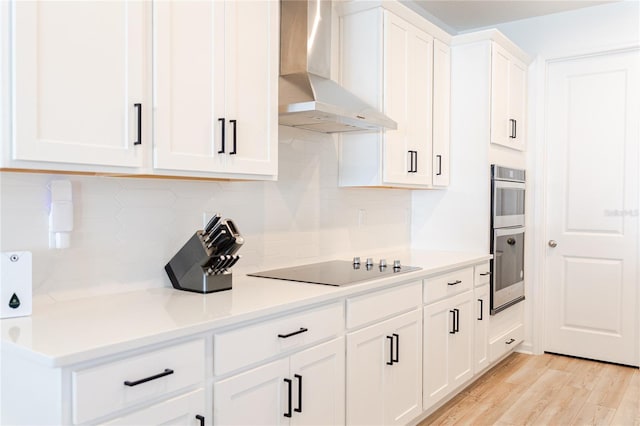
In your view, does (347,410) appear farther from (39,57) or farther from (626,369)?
(626,369)

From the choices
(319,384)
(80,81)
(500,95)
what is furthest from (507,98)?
(80,81)

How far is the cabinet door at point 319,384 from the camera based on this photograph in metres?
1.96

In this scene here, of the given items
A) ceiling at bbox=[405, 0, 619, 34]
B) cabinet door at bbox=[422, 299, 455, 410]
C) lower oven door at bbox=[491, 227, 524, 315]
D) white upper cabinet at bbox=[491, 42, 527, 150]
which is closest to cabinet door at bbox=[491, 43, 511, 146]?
white upper cabinet at bbox=[491, 42, 527, 150]

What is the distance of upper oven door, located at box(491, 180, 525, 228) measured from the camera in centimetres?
362

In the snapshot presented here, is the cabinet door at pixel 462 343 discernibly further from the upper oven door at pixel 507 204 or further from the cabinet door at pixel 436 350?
the upper oven door at pixel 507 204

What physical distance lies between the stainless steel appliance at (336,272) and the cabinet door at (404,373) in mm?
238

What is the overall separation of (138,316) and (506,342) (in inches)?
117

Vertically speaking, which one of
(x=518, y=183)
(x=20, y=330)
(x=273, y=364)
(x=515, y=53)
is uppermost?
(x=515, y=53)

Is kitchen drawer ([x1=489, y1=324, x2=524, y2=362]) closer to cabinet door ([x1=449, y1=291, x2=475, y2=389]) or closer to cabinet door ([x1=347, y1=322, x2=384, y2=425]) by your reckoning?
cabinet door ([x1=449, y1=291, x2=475, y2=389])

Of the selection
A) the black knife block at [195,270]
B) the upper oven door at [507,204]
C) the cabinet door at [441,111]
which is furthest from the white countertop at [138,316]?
the upper oven door at [507,204]

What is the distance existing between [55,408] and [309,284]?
1.17m

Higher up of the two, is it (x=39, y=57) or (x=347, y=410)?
(x=39, y=57)

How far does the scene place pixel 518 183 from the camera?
400cm

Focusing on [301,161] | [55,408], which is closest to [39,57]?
[55,408]
